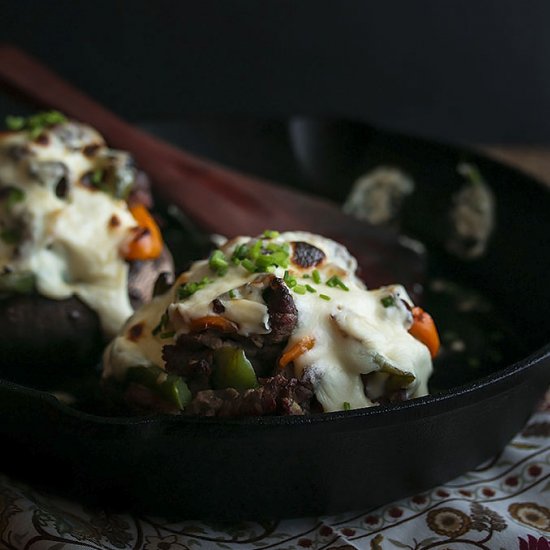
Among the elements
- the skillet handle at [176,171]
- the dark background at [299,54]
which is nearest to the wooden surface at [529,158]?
the dark background at [299,54]

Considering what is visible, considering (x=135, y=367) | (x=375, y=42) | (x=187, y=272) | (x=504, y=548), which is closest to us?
(x=504, y=548)

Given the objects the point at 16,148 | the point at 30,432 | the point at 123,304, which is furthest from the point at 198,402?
the point at 16,148

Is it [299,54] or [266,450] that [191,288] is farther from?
[299,54]

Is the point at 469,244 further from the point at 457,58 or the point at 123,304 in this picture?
the point at 457,58

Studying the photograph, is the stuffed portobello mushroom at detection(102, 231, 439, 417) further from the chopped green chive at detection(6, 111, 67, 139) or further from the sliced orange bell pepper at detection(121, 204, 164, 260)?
the chopped green chive at detection(6, 111, 67, 139)

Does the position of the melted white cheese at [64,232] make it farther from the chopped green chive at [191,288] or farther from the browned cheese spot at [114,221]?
the chopped green chive at [191,288]
